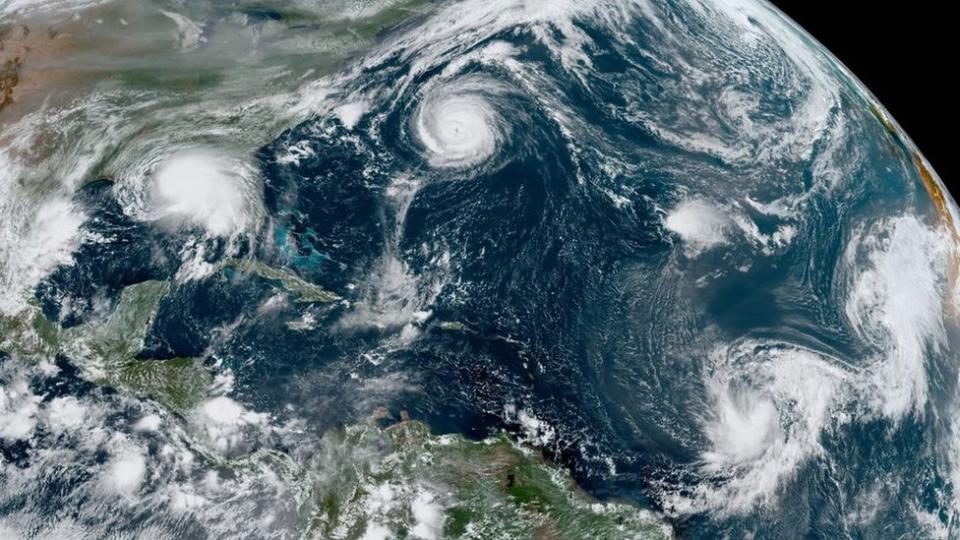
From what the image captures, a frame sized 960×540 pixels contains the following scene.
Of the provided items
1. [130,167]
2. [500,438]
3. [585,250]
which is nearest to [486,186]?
[585,250]

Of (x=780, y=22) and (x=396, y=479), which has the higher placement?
(x=780, y=22)

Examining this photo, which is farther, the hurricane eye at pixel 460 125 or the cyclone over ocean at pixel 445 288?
the hurricane eye at pixel 460 125

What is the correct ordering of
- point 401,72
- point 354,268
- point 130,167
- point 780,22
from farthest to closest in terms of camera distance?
point 780,22, point 401,72, point 130,167, point 354,268

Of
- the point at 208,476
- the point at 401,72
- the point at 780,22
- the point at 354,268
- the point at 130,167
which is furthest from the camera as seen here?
the point at 780,22

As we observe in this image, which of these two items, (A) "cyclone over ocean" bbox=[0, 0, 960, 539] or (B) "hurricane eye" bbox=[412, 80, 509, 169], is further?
(B) "hurricane eye" bbox=[412, 80, 509, 169]

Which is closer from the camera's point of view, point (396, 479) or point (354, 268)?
point (396, 479)

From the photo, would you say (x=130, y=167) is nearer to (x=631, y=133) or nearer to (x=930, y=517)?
(x=631, y=133)

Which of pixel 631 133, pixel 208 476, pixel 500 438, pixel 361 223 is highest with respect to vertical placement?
pixel 631 133

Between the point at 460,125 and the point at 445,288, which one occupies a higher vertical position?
A: the point at 460,125
